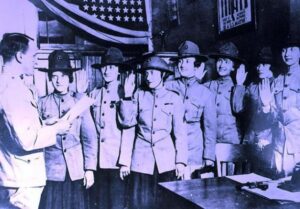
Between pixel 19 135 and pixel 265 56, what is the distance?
7.48ft

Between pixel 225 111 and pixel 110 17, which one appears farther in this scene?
pixel 225 111

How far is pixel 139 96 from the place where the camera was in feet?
10.7

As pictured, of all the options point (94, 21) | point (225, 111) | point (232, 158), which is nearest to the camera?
point (232, 158)

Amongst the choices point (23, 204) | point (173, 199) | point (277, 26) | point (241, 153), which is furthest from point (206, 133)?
point (23, 204)

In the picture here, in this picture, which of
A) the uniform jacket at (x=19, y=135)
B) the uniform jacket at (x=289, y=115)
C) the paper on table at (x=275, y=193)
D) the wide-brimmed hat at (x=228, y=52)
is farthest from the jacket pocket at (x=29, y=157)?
the uniform jacket at (x=289, y=115)

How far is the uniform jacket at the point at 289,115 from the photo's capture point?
11.2 ft

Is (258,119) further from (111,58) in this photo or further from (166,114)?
(111,58)

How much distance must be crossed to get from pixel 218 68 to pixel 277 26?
64 centimetres

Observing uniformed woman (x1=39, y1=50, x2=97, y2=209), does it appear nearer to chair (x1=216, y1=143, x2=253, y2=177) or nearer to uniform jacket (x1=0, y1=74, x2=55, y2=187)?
uniform jacket (x1=0, y1=74, x2=55, y2=187)

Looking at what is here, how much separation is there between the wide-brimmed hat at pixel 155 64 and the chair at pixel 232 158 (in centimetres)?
86

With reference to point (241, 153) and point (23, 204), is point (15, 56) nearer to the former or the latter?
point (23, 204)

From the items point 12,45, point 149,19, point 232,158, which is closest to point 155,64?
point 149,19

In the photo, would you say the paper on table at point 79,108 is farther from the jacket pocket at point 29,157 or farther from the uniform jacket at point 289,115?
the uniform jacket at point 289,115

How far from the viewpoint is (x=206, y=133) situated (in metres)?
3.39
